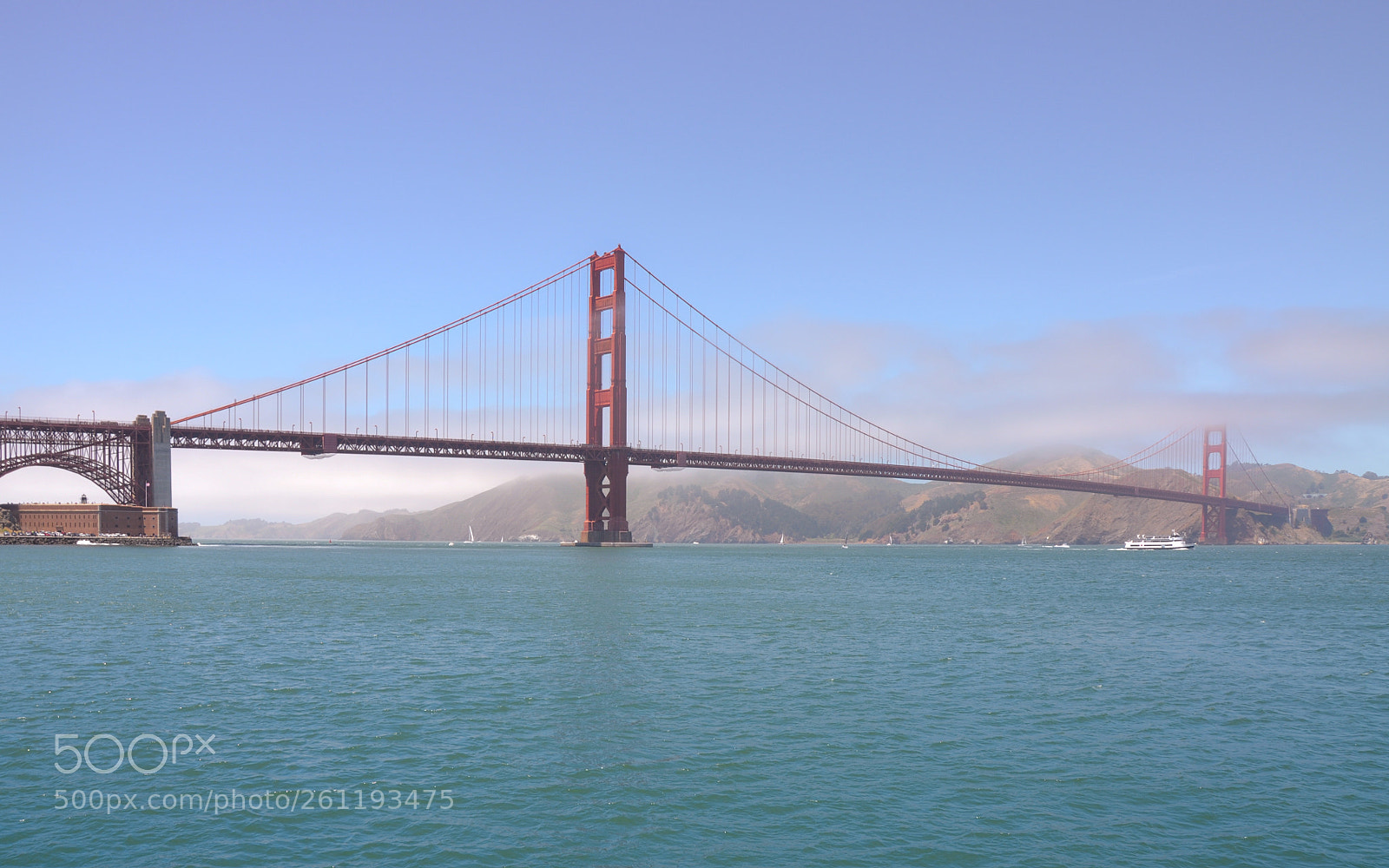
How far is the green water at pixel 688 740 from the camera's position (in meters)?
12.6

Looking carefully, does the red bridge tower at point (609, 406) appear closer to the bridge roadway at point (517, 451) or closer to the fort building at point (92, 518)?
the bridge roadway at point (517, 451)

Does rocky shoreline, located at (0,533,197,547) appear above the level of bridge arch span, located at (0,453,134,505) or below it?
below

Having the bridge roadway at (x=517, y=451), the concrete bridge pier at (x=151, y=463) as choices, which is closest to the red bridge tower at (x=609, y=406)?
the bridge roadway at (x=517, y=451)

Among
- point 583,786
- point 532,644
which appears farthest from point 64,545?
point 583,786

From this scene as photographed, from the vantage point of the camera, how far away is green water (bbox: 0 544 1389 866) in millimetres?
12602

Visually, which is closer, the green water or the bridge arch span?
the green water

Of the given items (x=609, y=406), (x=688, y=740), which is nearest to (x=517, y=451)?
(x=609, y=406)

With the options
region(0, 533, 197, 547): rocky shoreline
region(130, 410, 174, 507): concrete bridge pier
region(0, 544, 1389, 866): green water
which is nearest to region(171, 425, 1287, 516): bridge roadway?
region(130, 410, 174, 507): concrete bridge pier

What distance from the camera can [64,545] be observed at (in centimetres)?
11319

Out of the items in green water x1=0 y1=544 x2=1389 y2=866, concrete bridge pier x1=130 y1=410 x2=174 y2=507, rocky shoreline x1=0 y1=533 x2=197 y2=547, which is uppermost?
concrete bridge pier x1=130 y1=410 x2=174 y2=507

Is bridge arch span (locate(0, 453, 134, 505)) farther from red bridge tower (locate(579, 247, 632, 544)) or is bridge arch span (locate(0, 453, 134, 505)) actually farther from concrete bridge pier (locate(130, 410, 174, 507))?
red bridge tower (locate(579, 247, 632, 544))

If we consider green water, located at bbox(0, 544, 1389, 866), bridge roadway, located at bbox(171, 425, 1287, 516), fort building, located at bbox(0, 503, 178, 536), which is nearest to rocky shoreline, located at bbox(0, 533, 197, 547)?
fort building, located at bbox(0, 503, 178, 536)

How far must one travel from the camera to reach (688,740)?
17734 millimetres

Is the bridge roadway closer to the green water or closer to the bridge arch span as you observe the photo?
the bridge arch span
